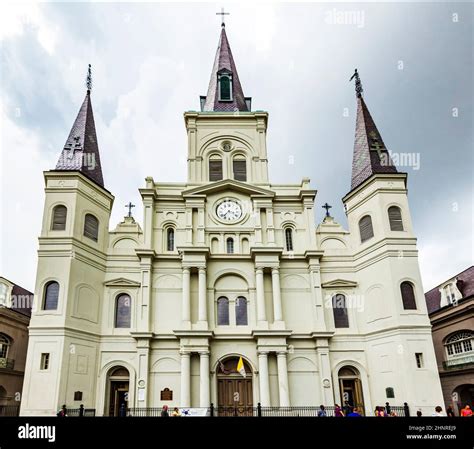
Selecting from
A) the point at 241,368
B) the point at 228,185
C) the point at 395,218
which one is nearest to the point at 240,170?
the point at 228,185

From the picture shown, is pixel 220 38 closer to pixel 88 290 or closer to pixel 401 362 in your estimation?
pixel 88 290

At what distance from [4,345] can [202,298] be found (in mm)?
12665

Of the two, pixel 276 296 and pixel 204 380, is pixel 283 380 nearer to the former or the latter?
pixel 204 380

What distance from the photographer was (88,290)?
82.4 feet

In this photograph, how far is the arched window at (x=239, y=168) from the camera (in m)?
30.6

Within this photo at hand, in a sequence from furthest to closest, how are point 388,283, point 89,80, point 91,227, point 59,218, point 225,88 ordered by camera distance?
point 225,88 → point 89,80 → point 91,227 → point 59,218 → point 388,283

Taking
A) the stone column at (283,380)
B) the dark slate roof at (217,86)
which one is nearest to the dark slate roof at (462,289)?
the stone column at (283,380)

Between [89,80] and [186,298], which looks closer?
[186,298]

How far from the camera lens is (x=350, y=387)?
25156mm

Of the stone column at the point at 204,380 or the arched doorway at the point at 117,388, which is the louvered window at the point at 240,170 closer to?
the stone column at the point at 204,380

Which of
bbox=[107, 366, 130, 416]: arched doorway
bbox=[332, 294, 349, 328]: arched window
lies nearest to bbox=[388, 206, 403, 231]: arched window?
bbox=[332, 294, 349, 328]: arched window

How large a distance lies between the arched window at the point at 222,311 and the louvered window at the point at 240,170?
8.89 metres

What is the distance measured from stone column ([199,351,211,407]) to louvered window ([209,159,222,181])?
40.6 ft
